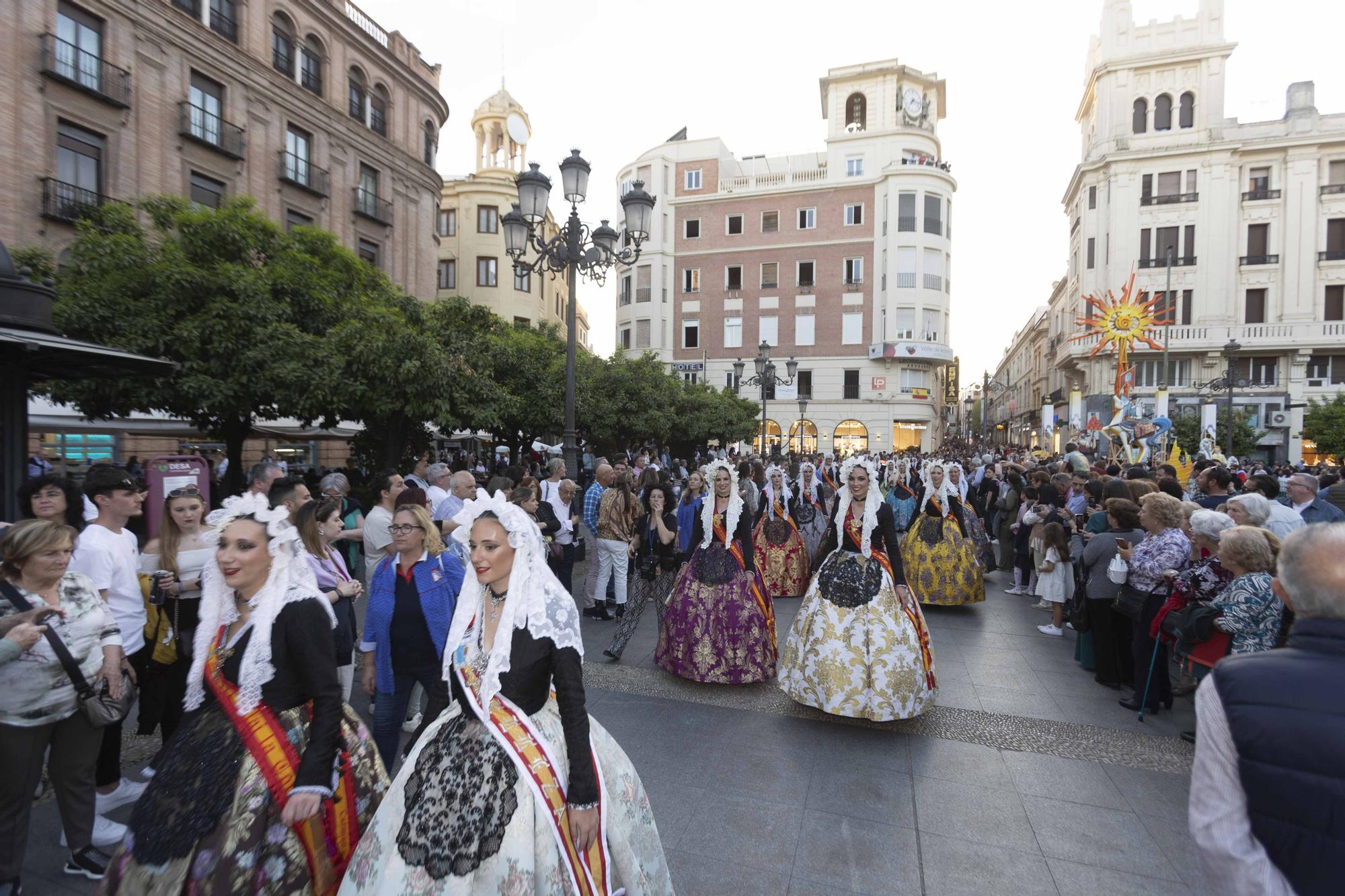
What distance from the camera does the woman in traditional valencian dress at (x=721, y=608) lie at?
5699mm

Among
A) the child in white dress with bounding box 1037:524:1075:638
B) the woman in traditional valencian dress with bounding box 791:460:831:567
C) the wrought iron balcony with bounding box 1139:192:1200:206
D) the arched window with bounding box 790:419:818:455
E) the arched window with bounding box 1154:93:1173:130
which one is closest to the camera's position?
the child in white dress with bounding box 1037:524:1075:638

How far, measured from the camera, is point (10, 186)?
14414 mm

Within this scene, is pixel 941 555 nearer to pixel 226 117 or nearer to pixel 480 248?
pixel 226 117

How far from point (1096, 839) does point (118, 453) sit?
19.2 meters

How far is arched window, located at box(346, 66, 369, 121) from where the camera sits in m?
23.4

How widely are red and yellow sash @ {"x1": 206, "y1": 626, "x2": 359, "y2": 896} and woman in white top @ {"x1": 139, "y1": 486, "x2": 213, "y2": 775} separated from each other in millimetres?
1761

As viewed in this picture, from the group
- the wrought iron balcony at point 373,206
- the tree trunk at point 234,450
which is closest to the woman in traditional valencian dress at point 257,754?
the tree trunk at point 234,450

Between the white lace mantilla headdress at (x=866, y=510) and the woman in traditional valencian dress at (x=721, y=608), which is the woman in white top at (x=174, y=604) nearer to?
the woman in traditional valencian dress at (x=721, y=608)

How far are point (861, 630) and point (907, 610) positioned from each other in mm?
423

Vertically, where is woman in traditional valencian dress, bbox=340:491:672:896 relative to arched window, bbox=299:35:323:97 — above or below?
below

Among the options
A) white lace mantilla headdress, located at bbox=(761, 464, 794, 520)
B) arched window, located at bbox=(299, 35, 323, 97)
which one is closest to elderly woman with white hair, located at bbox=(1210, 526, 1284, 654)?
white lace mantilla headdress, located at bbox=(761, 464, 794, 520)

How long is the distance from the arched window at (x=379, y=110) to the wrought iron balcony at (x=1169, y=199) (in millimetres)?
34962

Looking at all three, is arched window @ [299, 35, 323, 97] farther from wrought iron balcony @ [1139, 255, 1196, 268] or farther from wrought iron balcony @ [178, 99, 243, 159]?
wrought iron balcony @ [1139, 255, 1196, 268]

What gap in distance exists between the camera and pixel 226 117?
19156 millimetres
